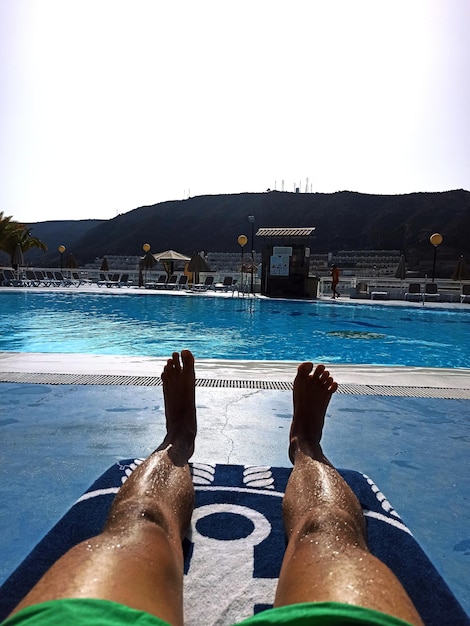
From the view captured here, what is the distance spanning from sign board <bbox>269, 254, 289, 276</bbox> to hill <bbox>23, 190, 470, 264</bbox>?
145ft

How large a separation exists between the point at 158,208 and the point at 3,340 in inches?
3238

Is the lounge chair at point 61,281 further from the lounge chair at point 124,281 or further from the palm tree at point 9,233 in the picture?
the palm tree at point 9,233

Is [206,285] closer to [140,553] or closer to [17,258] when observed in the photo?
[17,258]

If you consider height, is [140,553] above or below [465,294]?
below

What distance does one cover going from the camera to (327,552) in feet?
3.03

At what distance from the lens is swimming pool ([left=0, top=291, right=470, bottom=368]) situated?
666cm

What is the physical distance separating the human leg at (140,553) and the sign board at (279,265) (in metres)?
15.2

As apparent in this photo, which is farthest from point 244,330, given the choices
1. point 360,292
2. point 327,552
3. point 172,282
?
point 172,282

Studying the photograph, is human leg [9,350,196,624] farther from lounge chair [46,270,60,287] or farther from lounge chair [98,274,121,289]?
lounge chair [98,274,121,289]

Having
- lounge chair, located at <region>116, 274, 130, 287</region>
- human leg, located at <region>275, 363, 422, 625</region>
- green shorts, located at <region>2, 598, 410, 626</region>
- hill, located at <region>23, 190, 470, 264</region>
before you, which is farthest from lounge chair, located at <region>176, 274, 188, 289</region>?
hill, located at <region>23, 190, 470, 264</region>

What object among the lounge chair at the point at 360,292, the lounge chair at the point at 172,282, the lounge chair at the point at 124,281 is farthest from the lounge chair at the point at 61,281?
the lounge chair at the point at 360,292

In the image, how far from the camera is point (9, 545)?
4.64ft

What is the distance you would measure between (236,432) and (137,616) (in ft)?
6.21

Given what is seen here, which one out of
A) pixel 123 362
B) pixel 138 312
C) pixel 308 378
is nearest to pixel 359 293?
pixel 138 312
